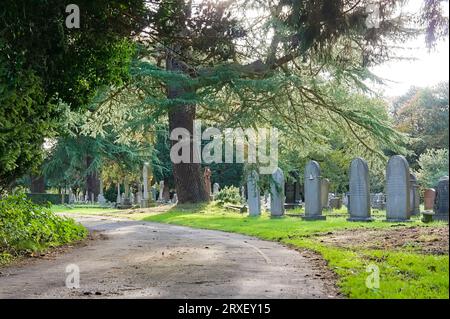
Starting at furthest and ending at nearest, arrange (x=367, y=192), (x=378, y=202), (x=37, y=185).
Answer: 1. (x=37, y=185)
2. (x=378, y=202)
3. (x=367, y=192)

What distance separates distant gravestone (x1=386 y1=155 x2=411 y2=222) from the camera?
51.5 feet

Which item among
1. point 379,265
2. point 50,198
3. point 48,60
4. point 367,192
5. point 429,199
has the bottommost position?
point 50,198

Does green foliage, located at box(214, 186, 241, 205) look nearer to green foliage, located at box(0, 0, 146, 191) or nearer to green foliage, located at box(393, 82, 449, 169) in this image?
green foliage, located at box(0, 0, 146, 191)

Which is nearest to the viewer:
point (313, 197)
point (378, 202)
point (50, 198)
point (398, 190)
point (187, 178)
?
point (398, 190)

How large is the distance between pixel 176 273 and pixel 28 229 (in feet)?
15.3

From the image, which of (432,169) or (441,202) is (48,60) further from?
(432,169)

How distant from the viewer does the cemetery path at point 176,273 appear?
19.5 ft

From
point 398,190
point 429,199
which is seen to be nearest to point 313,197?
point 398,190

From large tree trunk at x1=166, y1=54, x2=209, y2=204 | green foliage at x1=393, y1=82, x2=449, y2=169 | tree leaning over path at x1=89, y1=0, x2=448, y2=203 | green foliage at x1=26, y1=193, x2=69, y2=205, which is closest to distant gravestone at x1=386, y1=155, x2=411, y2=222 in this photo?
tree leaning over path at x1=89, y1=0, x2=448, y2=203

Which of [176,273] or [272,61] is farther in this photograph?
[272,61]

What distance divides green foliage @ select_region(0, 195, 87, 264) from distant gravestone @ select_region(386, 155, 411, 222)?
886cm

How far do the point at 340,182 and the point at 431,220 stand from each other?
96.0 feet

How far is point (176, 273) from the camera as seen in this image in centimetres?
741
